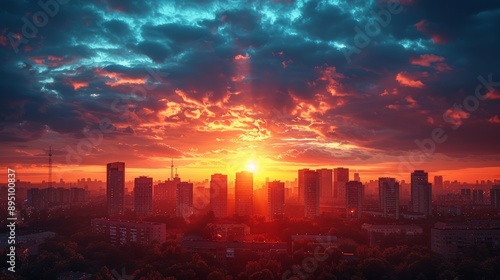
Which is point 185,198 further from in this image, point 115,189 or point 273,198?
point 273,198

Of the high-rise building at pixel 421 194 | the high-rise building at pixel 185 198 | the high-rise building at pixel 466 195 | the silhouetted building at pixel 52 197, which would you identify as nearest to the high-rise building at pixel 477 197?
the high-rise building at pixel 466 195

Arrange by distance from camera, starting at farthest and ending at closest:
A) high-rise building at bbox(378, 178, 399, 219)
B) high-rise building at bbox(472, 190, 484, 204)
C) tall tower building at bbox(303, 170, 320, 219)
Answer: high-rise building at bbox(472, 190, 484, 204) < tall tower building at bbox(303, 170, 320, 219) < high-rise building at bbox(378, 178, 399, 219)

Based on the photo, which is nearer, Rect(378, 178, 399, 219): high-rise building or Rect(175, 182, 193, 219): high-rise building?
Rect(378, 178, 399, 219): high-rise building

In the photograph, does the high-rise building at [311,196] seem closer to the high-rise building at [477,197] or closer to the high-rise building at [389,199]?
the high-rise building at [389,199]

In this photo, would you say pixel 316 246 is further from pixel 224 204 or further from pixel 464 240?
pixel 224 204

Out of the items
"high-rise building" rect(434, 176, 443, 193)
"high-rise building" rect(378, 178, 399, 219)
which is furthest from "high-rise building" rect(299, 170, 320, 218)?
"high-rise building" rect(434, 176, 443, 193)

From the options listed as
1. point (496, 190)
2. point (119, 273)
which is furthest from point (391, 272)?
point (496, 190)

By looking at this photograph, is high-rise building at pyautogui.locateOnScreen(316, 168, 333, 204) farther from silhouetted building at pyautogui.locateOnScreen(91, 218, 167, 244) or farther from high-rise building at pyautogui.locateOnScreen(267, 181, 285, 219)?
silhouetted building at pyautogui.locateOnScreen(91, 218, 167, 244)
